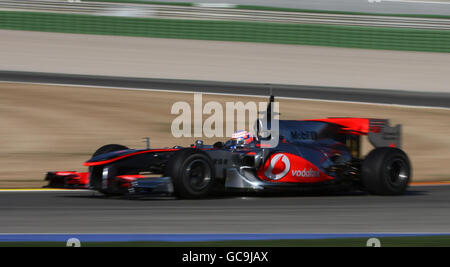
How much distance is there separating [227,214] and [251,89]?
12019 millimetres

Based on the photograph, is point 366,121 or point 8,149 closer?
point 366,121

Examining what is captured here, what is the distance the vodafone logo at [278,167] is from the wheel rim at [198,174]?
752 millimetres

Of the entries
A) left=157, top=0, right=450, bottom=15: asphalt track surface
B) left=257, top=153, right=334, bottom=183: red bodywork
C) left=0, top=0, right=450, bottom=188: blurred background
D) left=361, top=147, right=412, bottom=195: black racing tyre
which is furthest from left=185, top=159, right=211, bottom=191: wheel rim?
left=157, top=0, right=450, bottom=15: asphalt track surface

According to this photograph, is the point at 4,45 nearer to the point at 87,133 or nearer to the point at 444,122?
the point at 87,133

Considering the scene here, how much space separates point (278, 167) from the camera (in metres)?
8.93

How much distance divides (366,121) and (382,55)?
1251 cm

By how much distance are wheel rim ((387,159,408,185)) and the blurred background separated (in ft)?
19.9

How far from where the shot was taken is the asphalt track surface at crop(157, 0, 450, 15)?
81.5 ft

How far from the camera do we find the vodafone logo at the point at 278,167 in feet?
29.2

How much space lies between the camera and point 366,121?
32.4ft

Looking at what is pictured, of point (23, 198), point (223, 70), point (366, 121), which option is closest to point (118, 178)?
point (23, 198)

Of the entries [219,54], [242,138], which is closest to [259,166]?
[242,138]

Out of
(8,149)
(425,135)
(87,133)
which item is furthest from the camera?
(425,135)

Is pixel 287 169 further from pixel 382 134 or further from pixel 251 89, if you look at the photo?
pixel 251 89
